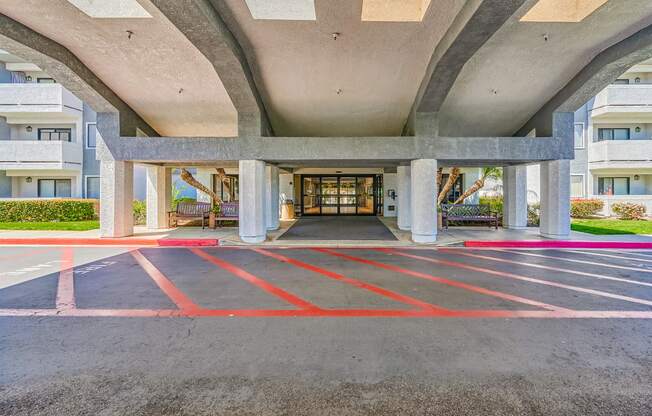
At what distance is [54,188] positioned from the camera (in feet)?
64.6

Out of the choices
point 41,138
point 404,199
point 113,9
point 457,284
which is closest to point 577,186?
point 404,199

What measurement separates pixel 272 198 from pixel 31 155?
14164 mm

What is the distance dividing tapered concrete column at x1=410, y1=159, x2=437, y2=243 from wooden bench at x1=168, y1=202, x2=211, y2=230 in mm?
9147

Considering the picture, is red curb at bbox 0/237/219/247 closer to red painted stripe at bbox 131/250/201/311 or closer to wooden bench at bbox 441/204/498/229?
red painted stripe at bbox 131/250/201/311

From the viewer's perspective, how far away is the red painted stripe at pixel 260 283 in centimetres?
520

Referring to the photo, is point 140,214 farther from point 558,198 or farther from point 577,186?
point 577,186

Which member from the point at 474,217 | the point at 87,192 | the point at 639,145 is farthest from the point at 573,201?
the point at 87,192

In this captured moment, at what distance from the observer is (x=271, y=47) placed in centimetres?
863

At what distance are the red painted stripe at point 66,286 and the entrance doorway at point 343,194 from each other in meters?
14.8

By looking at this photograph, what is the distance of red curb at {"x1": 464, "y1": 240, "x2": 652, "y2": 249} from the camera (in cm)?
1005

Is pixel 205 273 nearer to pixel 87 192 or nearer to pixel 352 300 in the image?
pixel 352 300

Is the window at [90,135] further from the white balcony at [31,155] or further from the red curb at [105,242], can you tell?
the red curb at [105,242]

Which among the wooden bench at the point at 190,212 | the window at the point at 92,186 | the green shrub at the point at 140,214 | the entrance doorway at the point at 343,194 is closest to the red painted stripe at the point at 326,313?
the wooden bench at the point at 190,212

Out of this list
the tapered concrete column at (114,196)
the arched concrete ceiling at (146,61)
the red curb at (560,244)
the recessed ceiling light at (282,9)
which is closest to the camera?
the recessed ceiling light at (282,9)
